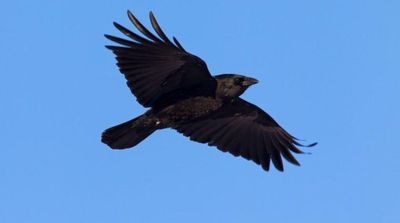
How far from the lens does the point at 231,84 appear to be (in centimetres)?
1509

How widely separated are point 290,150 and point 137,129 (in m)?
2.71

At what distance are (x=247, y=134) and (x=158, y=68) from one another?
94.0 inches

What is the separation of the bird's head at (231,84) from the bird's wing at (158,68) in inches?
4.9

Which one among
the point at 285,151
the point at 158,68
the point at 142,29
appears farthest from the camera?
the point at 285,151


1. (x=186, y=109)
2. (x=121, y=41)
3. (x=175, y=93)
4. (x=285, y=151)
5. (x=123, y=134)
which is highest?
(x=121, y=41)

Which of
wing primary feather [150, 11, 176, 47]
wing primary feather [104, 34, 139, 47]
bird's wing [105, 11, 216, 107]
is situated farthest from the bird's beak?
wing primary feather [104, 34, 139, 47]

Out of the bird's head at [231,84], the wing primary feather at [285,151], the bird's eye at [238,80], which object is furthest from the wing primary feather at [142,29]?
the wing primary feather at [285,151]

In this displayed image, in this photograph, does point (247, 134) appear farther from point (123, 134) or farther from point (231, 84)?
point (123, 134)

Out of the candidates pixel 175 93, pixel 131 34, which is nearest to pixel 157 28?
pixel 131 34

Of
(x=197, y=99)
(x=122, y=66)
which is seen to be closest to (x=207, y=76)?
(x=197, y=99)

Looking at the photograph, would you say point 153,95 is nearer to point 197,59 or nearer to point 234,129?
point 197,59

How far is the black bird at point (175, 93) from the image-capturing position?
47.5 feet

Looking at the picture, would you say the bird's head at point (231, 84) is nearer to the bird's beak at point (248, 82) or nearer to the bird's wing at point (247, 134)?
the bird's beak at point (248, 82)

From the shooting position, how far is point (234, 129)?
53.7ft
